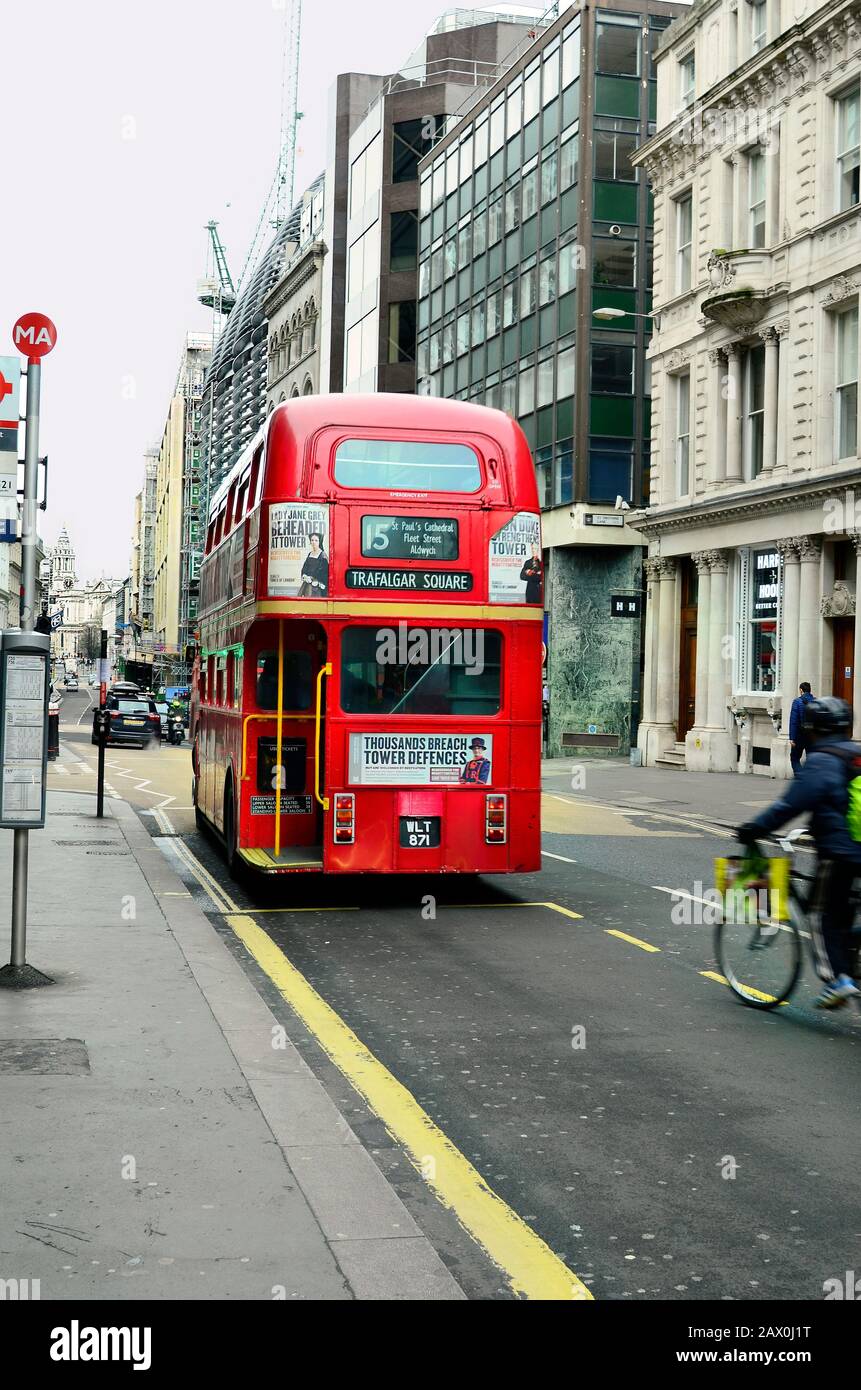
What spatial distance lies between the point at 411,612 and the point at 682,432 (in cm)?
2515

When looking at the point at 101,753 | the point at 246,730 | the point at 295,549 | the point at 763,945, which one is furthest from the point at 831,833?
the point at 101,753

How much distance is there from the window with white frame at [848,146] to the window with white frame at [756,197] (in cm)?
335

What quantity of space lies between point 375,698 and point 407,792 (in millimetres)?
821

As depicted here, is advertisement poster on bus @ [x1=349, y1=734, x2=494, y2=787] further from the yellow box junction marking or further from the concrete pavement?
the yellow box junction marking

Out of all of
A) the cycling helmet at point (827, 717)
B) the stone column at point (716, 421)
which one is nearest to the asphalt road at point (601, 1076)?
the cycling helmet at point (827, 717)

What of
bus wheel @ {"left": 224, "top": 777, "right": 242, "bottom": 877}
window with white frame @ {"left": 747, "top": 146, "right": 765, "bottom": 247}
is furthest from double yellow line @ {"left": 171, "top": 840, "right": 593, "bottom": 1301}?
window with white frame @ {"left": 747, "top": 146, "right": 765, "bottom": 247}

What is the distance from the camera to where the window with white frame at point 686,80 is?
3550 cm

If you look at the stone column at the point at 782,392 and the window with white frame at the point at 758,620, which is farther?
the window with white frame at the point at 758,620

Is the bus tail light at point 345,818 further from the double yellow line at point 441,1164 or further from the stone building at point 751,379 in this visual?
the stone building at point 751,379

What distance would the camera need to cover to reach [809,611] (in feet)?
95.5

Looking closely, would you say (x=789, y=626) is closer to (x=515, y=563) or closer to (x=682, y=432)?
(x=682, y=432)

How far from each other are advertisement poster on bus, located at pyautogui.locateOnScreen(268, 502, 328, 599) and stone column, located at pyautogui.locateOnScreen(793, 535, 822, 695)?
728 inches

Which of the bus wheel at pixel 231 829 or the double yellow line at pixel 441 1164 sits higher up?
the bus wheel at pixel 231 829
